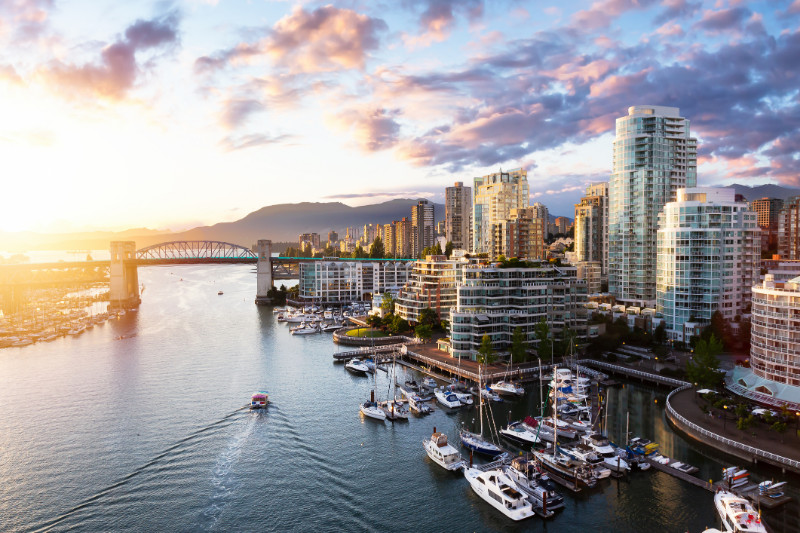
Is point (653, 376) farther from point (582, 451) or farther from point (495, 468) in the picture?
point (495, 468)

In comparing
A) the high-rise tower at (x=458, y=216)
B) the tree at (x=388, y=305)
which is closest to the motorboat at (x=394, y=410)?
the tree at (x=388, y=305)

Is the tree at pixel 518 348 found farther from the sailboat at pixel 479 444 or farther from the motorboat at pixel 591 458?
the motorboat at pixel 591 458

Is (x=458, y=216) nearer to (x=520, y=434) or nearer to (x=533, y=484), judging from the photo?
(x=520, y=434)

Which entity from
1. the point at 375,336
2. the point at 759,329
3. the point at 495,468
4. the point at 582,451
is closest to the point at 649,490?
the point at 582,451

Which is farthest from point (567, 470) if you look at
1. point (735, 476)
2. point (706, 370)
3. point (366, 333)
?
point (366, 333)

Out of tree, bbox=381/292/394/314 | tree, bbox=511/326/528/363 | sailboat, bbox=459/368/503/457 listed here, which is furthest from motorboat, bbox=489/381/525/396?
tree, bbox=381/292/394/314

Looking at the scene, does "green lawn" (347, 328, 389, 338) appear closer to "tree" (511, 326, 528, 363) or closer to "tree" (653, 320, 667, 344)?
"tree" (511, 326, 528, 363)
